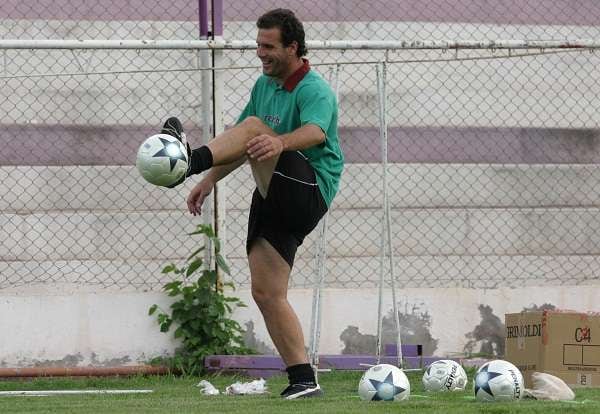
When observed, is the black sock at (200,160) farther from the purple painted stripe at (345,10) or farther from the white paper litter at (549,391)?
the purple painted stripe at (345,10)

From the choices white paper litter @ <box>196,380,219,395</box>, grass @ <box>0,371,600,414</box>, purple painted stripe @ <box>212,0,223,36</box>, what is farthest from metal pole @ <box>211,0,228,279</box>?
white paper litter @ <box>196,380,219,395</box>

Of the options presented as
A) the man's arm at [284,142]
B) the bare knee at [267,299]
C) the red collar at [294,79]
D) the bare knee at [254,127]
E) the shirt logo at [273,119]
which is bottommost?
the bare knee at [267,299]

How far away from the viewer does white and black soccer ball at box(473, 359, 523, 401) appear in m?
5.97

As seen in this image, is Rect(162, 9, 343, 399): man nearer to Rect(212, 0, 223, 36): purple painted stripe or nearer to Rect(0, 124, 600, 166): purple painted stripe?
Rect(212, 0, 223, 36): purple painted stripe

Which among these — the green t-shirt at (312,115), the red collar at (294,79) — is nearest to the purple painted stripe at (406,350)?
the green t-shirt at (312,115)

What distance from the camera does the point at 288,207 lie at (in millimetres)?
6379

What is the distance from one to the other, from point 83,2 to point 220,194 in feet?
6.69

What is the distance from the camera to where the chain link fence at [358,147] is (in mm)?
9750

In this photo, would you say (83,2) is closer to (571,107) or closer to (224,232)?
(224,232)

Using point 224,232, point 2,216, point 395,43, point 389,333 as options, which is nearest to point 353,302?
point 389,333

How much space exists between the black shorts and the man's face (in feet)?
1.67

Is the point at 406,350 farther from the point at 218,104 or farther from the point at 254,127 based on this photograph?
the point at 254,127

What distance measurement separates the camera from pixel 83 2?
10070 millimetres

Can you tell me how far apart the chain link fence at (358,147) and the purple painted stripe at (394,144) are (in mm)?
12
